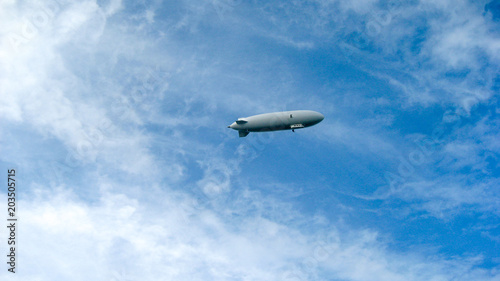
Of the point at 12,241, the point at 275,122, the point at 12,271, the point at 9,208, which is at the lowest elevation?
the point at 12,271

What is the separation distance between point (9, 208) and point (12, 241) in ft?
32.5

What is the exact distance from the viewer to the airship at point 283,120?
139625 millimetres

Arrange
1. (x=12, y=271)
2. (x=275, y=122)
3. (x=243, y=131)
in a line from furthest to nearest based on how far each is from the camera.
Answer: (x=243, y=131) → (x=275, y=122) → (x=12, y=271)

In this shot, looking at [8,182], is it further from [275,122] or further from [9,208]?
[275,122]

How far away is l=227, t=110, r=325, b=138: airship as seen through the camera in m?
140

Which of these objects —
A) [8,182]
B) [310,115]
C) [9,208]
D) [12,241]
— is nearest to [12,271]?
[12,241]

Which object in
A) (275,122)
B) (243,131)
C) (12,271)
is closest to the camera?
(12,271)

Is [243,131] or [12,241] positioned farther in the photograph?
[243,131]

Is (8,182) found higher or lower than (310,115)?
lower

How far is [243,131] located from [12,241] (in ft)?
283

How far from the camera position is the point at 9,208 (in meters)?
112

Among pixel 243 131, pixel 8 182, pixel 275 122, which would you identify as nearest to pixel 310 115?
pixel 275 122

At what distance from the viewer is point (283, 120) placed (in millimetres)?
139375

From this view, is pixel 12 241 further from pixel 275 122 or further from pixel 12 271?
pixel 275 122
